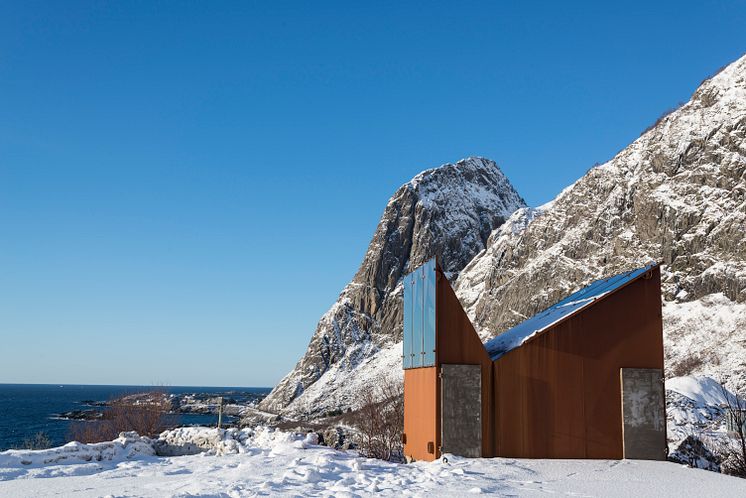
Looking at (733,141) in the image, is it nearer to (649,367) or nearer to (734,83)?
(734,83)

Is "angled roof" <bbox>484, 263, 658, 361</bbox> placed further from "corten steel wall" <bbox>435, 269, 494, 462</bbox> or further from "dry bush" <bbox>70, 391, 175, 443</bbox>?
"dry bush" <bbox>70, 391, 175, 443</bbox>

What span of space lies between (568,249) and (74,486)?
7756 cm

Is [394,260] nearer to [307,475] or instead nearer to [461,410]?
[461,410]

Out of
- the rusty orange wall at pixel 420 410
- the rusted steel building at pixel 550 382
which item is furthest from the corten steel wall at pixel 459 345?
the rusty orange wall at pixel 420 410

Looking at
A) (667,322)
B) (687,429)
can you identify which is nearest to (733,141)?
(667,322)

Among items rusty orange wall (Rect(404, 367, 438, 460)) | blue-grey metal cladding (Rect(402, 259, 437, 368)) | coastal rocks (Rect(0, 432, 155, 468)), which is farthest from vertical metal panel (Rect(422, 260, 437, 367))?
coastal rocks (Rect(0, 432, 155, 468))

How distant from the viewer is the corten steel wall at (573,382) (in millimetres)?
15711

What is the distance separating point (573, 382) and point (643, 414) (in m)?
1.91

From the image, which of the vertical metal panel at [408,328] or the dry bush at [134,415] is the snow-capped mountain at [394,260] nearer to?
the dry bush at [134,415]

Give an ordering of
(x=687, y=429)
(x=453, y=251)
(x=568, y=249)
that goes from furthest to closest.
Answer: (x=453, y=251) → (x=568, y=249) → (x=687, y=429)

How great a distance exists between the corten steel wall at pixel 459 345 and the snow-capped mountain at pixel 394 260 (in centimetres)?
8997

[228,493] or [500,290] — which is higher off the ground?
[500,290]

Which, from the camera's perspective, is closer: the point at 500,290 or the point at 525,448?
the point at 525,448

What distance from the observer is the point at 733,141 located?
6875cm
